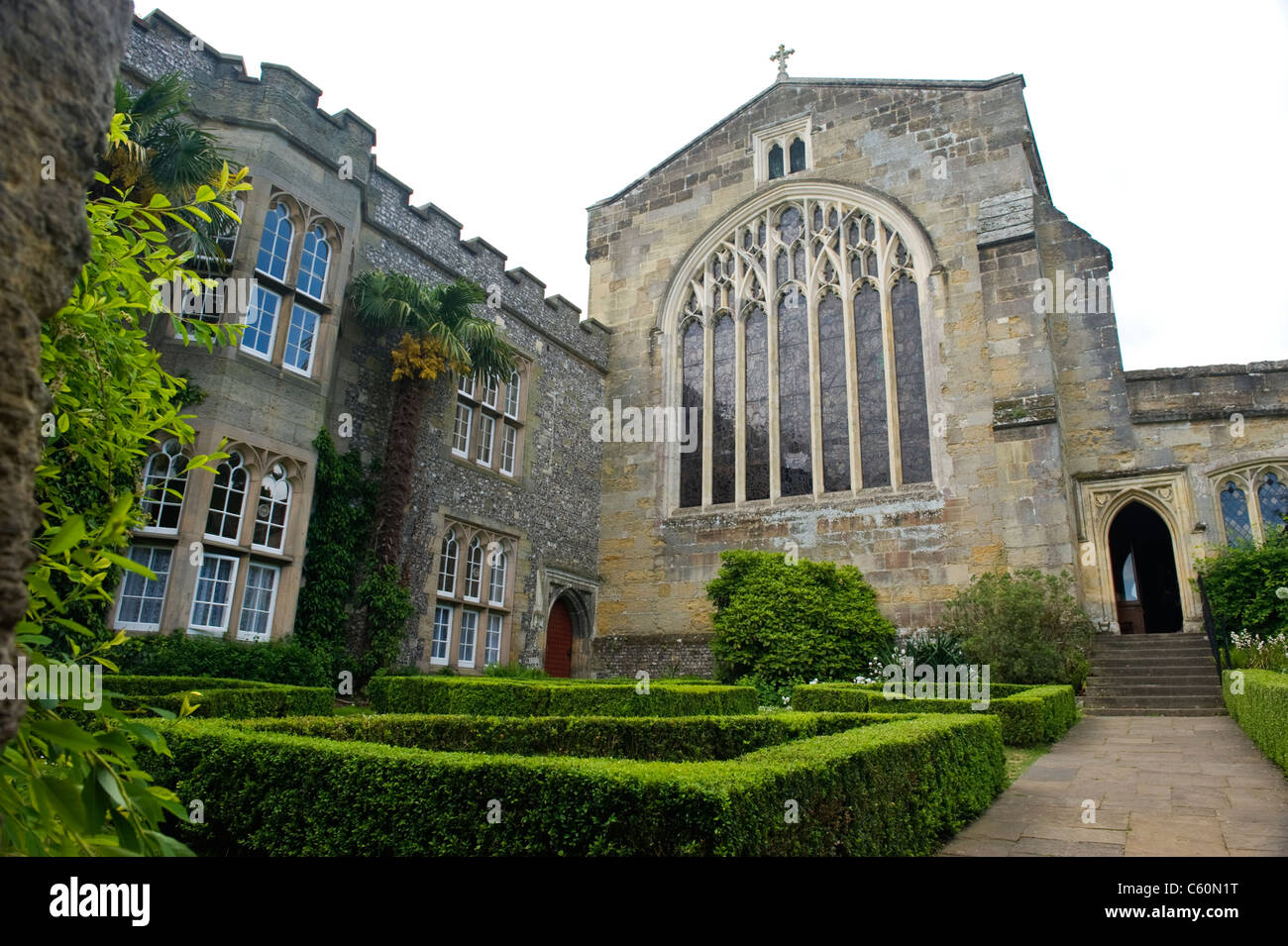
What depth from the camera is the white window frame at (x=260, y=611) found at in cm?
1016

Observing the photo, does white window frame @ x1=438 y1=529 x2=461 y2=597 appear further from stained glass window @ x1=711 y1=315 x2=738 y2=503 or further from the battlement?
stained glass window @ x1=711 y1=315 x2=738 y2=503

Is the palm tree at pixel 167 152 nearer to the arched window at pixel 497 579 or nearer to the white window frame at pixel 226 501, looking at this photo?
the white window frame at pixel 226 501

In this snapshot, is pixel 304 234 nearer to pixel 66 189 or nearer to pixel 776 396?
pixel 776 396

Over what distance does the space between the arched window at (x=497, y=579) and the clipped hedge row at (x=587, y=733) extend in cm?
853

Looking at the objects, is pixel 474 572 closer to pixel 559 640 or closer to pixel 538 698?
pixel 559 640

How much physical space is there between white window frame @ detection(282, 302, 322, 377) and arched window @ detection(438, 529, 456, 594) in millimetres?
3705

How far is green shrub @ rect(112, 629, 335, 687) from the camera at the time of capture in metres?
8.65

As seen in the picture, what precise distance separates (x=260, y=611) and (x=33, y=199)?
1034 centimetres

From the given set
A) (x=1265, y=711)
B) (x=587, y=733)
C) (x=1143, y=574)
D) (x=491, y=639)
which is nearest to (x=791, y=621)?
(x=491, y=639)

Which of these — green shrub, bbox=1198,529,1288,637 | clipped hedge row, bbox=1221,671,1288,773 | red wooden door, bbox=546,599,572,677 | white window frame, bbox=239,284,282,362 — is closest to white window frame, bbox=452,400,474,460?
white window frame, bbox=239,284,282,362

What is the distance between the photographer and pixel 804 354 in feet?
57.4

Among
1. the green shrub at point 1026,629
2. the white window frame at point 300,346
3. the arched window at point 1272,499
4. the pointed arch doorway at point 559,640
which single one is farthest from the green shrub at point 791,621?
the white window frame at point 300,346
